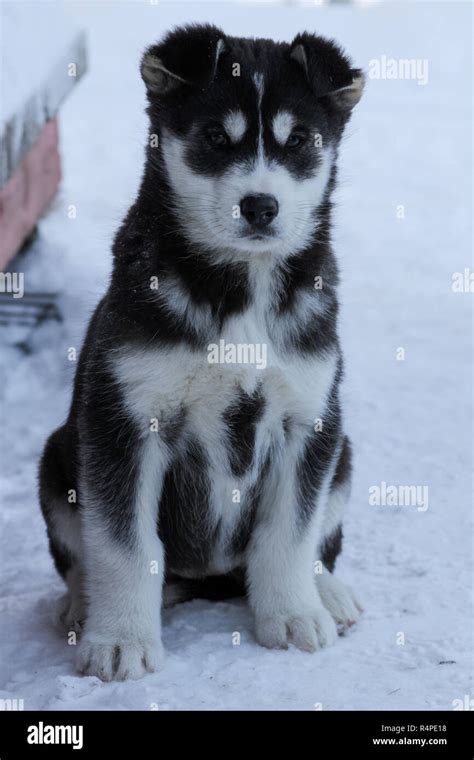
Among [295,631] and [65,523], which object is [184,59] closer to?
[65,523]

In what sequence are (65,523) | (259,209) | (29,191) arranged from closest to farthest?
(259,209) < (65,523) < (29,191)

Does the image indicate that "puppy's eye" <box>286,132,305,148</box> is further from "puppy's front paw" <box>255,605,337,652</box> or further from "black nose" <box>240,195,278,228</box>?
"puppy's front paw" <box>255,605,337,652</box>

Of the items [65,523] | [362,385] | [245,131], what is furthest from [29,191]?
[245,131]

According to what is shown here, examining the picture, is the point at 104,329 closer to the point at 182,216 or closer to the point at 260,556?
the point at 182,216

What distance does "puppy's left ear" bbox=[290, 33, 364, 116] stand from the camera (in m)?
3.85

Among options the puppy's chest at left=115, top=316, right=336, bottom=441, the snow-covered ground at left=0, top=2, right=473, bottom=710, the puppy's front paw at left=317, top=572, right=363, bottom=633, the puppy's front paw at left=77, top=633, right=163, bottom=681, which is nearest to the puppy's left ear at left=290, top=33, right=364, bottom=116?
the snow-covered ground at left=0, top=2, right=473, bottom=710

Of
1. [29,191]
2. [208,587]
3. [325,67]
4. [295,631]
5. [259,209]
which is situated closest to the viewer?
[259,209]

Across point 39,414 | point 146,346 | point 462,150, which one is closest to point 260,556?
point 146,346

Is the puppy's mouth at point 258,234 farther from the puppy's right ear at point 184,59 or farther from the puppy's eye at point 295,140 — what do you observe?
the puppy's right ear at point 184,59

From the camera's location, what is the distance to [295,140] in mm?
3816

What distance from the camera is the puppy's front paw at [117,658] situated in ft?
12.6

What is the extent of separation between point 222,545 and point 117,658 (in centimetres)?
60

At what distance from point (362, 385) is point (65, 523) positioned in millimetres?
3539

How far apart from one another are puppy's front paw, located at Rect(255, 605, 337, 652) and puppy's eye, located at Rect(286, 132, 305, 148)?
1643mm
